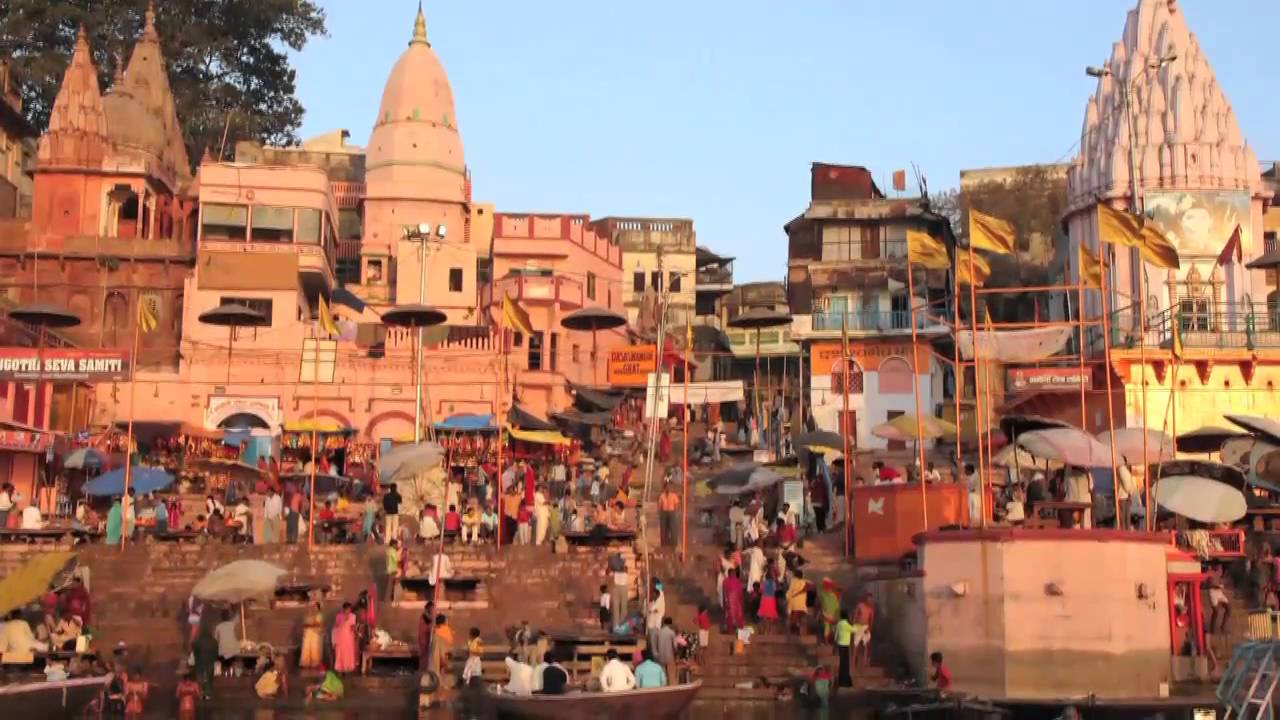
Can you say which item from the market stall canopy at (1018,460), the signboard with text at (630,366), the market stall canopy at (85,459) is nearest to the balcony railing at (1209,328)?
the market stall canopy at (1018,460)

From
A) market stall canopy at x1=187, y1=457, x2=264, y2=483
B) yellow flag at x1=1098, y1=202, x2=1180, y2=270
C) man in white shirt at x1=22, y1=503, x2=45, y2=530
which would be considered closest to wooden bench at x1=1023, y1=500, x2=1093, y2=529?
yellow flag at x1=1098, y1=202, x2=1180, y2=270

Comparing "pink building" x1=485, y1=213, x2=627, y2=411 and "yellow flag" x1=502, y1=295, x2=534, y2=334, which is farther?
"pink building" x1=485, y1=213, x2=627, y2=411

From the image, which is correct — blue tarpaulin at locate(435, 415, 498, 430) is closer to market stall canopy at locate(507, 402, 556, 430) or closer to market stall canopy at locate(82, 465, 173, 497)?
market stall canopy at locate(507, 402, 556, 430)

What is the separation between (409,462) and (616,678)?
8.73 meters

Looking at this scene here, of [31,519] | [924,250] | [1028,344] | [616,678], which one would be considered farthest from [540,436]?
[616,678]

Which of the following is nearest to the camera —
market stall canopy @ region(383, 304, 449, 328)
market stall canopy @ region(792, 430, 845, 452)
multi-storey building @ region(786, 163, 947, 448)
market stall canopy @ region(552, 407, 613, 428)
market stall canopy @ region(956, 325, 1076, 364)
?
market stall canopy @ region(792, 430, 845, 452)

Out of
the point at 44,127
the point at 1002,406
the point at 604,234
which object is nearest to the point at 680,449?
the point at 1002,406

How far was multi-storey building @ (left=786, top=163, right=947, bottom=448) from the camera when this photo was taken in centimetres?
4266

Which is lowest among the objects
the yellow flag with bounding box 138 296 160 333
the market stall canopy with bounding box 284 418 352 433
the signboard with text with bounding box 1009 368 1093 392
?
the market stall canopy with bounding box 284 418 352 433

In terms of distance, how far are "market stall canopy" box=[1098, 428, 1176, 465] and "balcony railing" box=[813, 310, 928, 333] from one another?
1667cm

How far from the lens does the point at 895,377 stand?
141 feet

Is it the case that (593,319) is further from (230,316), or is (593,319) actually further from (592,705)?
(592,705)

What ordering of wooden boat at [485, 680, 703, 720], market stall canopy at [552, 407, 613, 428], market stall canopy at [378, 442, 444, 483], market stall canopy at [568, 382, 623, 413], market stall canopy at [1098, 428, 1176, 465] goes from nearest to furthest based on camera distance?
wooden boat at [485, 680, 703, 720]
market stall canopy at [1098, 428, 1176, 465]
market stall canopy at [378, 442, 444, 483]
market stall canopy at [552, 407, 613, 428]
market stall canopy at [568, 382, 623, 413]

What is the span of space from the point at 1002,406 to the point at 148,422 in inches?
774
